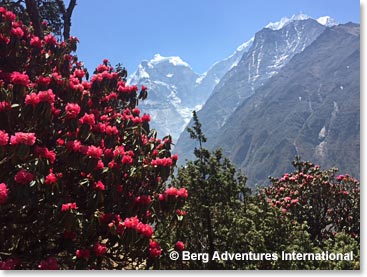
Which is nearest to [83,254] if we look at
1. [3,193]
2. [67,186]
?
[67,186]

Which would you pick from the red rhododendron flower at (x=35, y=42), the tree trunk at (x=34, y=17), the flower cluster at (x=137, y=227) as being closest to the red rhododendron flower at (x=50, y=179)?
the flower cluster at (x=137, y=227)

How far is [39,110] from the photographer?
15.8ft

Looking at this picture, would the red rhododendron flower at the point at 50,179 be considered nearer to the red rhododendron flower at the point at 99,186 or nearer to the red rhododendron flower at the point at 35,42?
the red rhododendron flower at the point at 99,186

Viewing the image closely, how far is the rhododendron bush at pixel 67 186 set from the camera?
469cm

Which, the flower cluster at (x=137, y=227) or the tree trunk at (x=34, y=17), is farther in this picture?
the tree trunk at (x=34, y=17)

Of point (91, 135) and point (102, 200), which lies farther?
point (91, 135)

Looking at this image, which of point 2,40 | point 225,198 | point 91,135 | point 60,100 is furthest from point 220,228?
point 2,40

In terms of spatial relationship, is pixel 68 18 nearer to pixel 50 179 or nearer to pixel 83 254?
pixel 50 179

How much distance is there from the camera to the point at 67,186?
17.5 feet

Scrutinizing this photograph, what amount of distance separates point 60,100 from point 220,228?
3.54 metres

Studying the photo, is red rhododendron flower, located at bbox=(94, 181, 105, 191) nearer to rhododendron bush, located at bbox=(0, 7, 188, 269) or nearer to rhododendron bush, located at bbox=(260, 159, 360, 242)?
rhododendron bush, located at bbox=(0, 7, 188, 269)

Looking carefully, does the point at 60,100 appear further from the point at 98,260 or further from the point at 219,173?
the point at 219,173

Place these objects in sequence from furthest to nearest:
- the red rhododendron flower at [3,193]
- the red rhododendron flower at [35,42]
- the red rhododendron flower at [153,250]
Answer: the red rhododendron flower at [35,42] → the red rhododendron flower at [153,250] → the red rhododendron flower at [3,193]

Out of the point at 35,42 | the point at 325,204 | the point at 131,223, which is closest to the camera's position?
the point at 131,223
